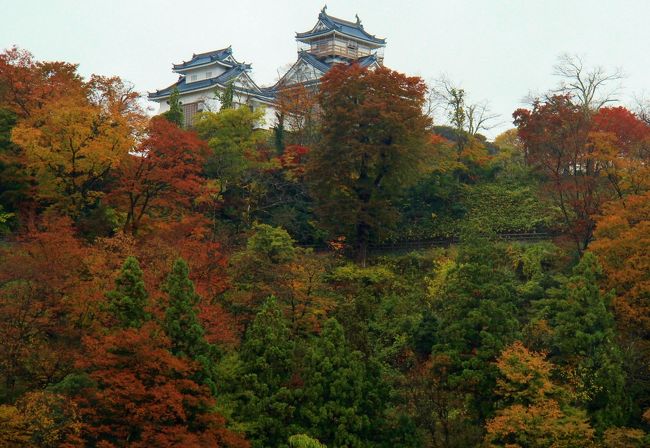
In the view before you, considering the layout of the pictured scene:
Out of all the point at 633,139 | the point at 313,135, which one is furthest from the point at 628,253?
the point at 313,135

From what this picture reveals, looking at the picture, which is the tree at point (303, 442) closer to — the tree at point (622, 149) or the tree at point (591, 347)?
the tree at point (591, 347)

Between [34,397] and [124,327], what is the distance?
117 inches

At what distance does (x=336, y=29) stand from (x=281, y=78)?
487cm

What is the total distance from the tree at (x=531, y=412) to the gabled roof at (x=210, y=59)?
34.3 meters

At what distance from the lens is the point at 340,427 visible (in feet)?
68.8

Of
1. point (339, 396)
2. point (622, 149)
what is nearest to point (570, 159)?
point (622, 149)

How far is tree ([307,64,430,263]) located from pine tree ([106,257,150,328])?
33.5ft

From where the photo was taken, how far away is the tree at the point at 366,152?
99.7 feet

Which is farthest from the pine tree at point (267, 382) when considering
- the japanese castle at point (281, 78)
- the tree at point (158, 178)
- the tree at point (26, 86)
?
the japanese castle at point (281, 78)

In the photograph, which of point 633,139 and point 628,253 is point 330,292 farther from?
point 633,139

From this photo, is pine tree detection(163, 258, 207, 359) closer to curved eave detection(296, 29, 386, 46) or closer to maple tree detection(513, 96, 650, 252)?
maple tree detection(513, 96, 650, 252)

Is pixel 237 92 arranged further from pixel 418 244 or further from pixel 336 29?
pixel 418 244

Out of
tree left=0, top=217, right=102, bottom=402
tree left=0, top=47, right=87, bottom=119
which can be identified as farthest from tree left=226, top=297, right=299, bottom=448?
tree left=0, top=47, right=87, bottom=119

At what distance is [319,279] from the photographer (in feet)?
85.8
